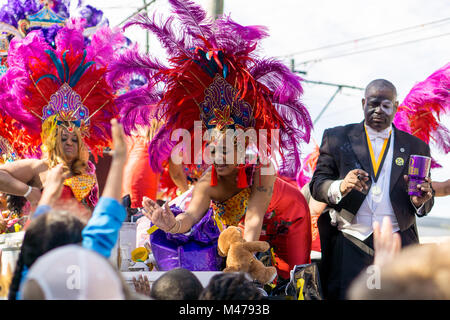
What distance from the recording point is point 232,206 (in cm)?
328

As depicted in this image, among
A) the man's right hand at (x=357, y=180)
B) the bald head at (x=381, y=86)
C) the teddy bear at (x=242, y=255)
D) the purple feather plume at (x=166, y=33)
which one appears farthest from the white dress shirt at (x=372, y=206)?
the purple feather plume at (x=166, y=33)

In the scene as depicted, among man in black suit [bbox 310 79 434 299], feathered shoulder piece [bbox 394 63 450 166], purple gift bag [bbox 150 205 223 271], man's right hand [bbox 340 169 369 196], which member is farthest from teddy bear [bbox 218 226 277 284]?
feathered shoulder piece [bbox 394 63 450 166]

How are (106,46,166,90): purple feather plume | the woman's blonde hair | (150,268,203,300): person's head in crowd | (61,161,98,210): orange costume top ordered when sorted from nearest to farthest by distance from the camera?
(150,268,203,300): person's head in crowd < the woman's blonde hair < (61,161,98,210): orange costume top < (106,46,166,90): purple feather plume

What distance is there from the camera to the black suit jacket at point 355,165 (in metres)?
2.74

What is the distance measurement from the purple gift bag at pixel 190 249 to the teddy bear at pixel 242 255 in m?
0.30

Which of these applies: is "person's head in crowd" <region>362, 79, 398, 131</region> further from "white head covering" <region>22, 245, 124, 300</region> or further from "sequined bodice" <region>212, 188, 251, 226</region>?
"white head covering" <region>22, 245, 124, 300</region>

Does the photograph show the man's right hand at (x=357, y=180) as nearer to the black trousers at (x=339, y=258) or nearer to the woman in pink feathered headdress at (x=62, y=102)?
the black trousers at (x=339, y=258)

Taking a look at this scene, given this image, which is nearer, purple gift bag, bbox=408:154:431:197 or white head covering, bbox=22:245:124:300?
white head covering, bbox=22:245:124:300

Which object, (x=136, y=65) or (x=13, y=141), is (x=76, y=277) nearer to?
(x=136, y=65)

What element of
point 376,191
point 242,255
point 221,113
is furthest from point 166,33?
point 376,191

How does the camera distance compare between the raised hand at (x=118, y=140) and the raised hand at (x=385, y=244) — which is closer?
the raised hand at (x=118, y=140)

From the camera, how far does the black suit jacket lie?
8.98ft

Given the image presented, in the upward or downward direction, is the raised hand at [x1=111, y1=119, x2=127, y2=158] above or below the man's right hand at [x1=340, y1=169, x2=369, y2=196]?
above

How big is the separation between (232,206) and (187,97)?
0.76 m
